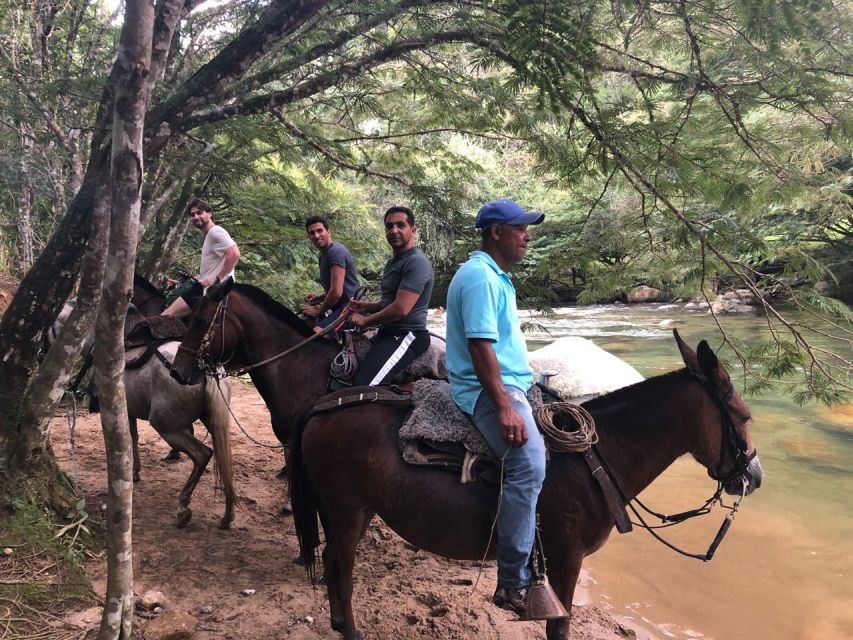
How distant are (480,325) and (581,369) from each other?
28.0 ft

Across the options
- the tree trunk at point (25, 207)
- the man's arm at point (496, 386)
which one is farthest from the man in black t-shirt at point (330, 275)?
the tree trunk at point (25, 207)

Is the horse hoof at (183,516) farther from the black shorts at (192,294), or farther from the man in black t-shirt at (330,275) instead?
the man in black t-shirt at (330,275)

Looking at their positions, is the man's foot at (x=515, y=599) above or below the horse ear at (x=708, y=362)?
below

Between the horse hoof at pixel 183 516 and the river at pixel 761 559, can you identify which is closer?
the river at pixel 761 559

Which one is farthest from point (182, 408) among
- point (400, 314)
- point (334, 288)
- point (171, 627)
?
point (400, 314)

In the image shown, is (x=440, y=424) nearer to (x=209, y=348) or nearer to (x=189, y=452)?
(x=209, y=348)

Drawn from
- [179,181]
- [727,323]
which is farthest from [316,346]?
[727,323]

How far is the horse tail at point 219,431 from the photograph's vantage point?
496cm

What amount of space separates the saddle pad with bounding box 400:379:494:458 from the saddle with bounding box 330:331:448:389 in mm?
1241

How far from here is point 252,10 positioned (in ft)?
18.5

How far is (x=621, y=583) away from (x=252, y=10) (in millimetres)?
6511

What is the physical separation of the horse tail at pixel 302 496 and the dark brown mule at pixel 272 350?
1.09m

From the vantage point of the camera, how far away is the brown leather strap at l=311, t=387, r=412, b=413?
3.42 m

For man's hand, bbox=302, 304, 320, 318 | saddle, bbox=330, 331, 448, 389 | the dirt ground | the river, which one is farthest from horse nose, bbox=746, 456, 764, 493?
man's hand, bbox=302, 304, 320, 318
